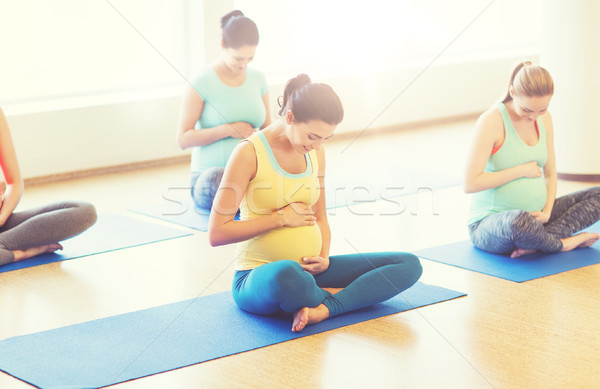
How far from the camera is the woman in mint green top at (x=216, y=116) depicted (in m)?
3.90

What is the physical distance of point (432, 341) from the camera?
2371mm

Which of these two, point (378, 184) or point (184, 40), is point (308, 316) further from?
point (184, 40)

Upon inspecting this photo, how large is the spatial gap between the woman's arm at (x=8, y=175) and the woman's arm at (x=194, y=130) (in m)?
0.89

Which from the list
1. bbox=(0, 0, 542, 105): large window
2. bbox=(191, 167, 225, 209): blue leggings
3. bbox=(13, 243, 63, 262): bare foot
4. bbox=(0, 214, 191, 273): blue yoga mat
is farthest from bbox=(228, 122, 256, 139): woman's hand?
bbox=(0, 0, 542, 105): large window

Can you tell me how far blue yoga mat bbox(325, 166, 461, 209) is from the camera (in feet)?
14.2

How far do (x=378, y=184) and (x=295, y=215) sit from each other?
84.8 inches

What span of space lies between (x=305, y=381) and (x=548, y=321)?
862 millimetres

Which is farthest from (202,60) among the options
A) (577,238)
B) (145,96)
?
(577,238)

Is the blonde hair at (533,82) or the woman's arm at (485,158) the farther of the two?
the woman's arm at (485,158)

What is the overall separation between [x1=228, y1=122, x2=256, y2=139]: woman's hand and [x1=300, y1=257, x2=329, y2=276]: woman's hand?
1419 mm

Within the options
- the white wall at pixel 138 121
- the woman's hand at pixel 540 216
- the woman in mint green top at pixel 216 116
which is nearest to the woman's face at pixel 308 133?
the woman's hand at pixel 540 216

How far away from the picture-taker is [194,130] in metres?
3.92

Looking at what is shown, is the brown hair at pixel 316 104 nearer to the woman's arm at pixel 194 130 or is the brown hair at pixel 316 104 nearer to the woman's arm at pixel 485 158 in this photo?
the woman's arm at pixel 485 158

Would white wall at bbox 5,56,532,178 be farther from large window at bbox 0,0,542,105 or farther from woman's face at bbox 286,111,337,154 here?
woman's face at bbox 286,111,337,154
